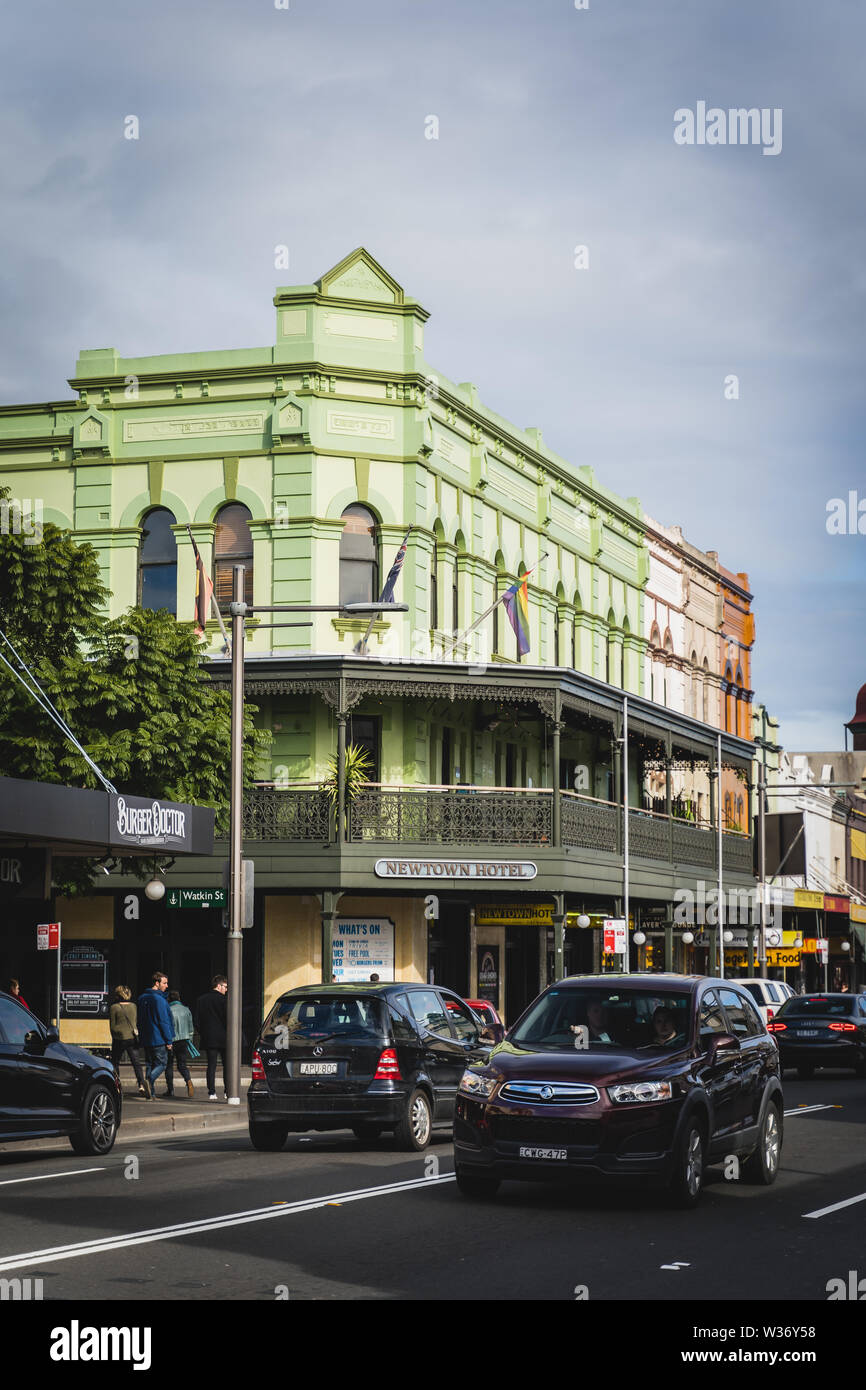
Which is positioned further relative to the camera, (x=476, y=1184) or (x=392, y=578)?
(x=392, y=578)

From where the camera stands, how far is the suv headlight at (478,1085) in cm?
1251

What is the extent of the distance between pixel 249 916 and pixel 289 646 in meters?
10.6

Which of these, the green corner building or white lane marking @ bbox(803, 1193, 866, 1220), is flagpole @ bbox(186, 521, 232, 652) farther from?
white lane marking @ bbox(803, 1193, 866, 1220)

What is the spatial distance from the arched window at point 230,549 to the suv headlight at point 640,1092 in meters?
22.7

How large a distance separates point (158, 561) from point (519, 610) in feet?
24.3

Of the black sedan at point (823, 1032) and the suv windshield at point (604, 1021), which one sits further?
the black sedan at point (823, 1032)

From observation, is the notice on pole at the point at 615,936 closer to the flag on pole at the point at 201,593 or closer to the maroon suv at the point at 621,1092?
the flag on pole at the point at 201,593

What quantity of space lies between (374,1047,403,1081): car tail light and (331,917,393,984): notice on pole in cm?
1702

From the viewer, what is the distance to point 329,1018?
17.1 meters

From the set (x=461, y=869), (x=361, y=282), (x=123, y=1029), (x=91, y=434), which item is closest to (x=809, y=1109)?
(x=123, y=1029)

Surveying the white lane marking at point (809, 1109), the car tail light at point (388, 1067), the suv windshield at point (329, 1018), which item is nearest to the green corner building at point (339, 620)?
the white lane marking at point (809, 1109)

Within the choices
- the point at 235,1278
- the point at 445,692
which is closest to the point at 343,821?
the point at 445,692

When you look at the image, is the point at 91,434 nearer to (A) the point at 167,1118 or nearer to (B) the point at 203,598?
(B) the point at 203,598
